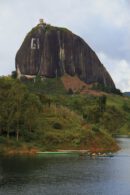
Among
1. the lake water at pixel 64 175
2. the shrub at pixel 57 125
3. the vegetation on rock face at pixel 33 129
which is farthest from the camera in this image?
the shrub at pixel 57 125

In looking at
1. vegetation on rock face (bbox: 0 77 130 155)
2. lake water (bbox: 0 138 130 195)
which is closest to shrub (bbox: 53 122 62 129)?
vegetation on rock face (bbox: 0 77 130 155)

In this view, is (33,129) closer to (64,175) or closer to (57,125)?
(57,125)

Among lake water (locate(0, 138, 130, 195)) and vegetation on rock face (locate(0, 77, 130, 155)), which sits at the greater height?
vegetation on rock face (locate(0, 77, 130, 155))

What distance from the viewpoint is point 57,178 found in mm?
73875

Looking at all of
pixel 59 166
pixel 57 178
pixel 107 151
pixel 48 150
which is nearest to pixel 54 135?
pixel 48 150

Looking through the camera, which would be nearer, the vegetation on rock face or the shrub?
the vegetation on rock face

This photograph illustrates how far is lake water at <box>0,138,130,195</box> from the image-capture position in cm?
6425

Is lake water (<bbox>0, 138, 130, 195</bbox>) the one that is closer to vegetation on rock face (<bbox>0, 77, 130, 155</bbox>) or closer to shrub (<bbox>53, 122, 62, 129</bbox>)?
vegetation on rock face (<bbox>0, 77, 130, 155</bbox>)

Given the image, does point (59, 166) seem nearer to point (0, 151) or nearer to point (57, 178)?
point (57, 178)

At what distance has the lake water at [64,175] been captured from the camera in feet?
211

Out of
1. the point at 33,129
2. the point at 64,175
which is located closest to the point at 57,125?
the point at 33,129

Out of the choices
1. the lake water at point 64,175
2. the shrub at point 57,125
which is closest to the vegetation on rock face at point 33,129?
the shrub at point 57,125

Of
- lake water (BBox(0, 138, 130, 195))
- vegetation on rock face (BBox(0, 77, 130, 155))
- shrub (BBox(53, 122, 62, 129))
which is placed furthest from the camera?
shrub (BBox(53, 122, 62, 129))

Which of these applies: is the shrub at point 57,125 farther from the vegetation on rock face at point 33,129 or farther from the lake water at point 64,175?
the lake water at point 64,175
